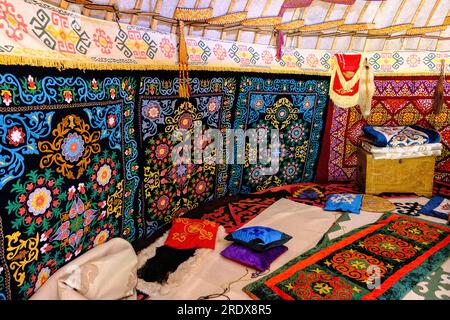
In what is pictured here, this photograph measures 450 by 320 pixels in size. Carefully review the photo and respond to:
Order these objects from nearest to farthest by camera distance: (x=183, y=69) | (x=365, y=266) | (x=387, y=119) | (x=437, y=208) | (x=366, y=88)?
(x=365, y=266)
(x=183, y=69)
(x=437, y=208)
(x=366, y=88)
(x=387, y=119)

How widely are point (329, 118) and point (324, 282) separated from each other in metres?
2.03

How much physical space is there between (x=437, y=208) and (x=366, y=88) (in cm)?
128

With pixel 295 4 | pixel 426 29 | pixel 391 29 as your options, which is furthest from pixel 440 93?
pixel 295 4

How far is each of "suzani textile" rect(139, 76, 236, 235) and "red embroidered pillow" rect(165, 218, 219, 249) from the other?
0.48 feet

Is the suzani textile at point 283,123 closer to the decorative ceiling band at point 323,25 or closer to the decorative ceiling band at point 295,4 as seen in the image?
the decorative ceiling band at point 323,25

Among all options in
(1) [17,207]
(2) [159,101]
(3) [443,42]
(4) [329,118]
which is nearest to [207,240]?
(2) [159,101]

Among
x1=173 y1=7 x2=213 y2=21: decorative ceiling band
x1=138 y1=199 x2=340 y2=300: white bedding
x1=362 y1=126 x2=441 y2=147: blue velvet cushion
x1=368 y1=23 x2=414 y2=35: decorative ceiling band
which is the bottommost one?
x1=138 y1=199 x2=340 y2=300: white bedding

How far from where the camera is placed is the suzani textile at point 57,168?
133 centimetres

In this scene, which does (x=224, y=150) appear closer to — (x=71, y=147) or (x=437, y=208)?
(x=71, y=147)

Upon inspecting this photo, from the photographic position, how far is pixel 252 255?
6.64ft

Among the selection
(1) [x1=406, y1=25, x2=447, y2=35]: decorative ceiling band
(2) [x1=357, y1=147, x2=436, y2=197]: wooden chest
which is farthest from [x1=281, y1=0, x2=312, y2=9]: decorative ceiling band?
(2) [x1=357, y1=147, x2=436, y2=197]: wooden chest

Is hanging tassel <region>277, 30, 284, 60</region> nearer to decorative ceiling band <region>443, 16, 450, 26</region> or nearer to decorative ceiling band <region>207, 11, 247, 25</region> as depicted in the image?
decorative ceiling band <region>207, 11, 247, 25</region>

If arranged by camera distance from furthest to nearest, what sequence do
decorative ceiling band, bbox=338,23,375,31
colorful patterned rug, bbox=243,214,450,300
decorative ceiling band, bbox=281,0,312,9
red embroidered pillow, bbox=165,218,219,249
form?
decorative ceiling band, bbox=338,23,375,31, decorative ceiling band, bbox=281,0,312,9, red embroidered pillow, bbox=165,218,219,249, colorful patterned rug, bbox=243,214,450,300

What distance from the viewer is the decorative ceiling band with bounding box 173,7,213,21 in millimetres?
2119
